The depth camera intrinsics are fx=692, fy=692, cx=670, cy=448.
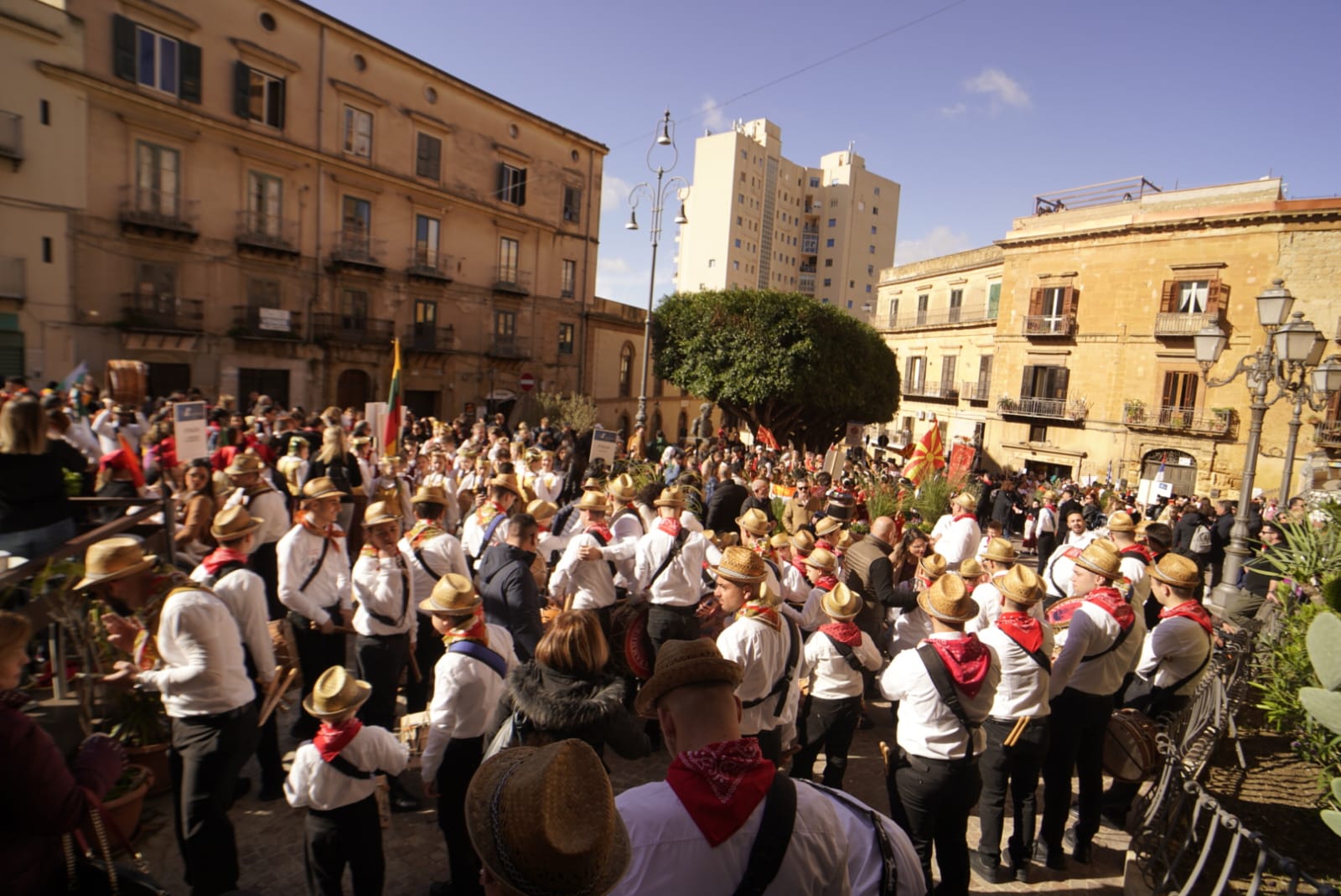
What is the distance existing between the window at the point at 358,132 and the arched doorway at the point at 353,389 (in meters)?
7.74

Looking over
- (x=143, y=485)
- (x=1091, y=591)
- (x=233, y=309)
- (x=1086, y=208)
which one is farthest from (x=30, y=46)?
(x=1086, y=208)

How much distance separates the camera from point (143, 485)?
7082 millimetres

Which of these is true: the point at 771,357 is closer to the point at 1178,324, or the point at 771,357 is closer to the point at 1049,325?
the point at 1049,325

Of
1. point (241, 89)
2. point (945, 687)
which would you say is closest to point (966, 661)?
point (945, 687)

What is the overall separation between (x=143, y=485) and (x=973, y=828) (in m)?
8.16

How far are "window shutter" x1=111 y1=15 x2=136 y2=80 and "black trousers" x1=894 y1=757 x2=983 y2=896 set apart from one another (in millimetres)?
25046

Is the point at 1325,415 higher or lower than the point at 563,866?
higher

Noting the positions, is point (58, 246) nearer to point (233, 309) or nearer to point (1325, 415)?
point (233, 309)

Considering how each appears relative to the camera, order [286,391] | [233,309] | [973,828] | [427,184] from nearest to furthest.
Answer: [973,828]
[233,309]
[286,391]
[427,184]

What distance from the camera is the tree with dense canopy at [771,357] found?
1007 inches

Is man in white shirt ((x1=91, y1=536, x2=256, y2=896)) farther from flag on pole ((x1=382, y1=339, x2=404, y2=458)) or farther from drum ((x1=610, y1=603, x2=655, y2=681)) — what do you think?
flag on pole ((x1=382, y1=339, x2=404, y2=458))

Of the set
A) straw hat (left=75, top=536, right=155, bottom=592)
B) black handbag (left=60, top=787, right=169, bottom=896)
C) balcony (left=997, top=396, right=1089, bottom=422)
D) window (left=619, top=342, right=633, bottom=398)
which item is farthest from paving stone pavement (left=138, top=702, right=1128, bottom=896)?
window (left=619, top=342, right=633, bottom=398)

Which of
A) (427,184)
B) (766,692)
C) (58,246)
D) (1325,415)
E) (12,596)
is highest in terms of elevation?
(427,184)

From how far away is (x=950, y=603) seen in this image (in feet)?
11.5
